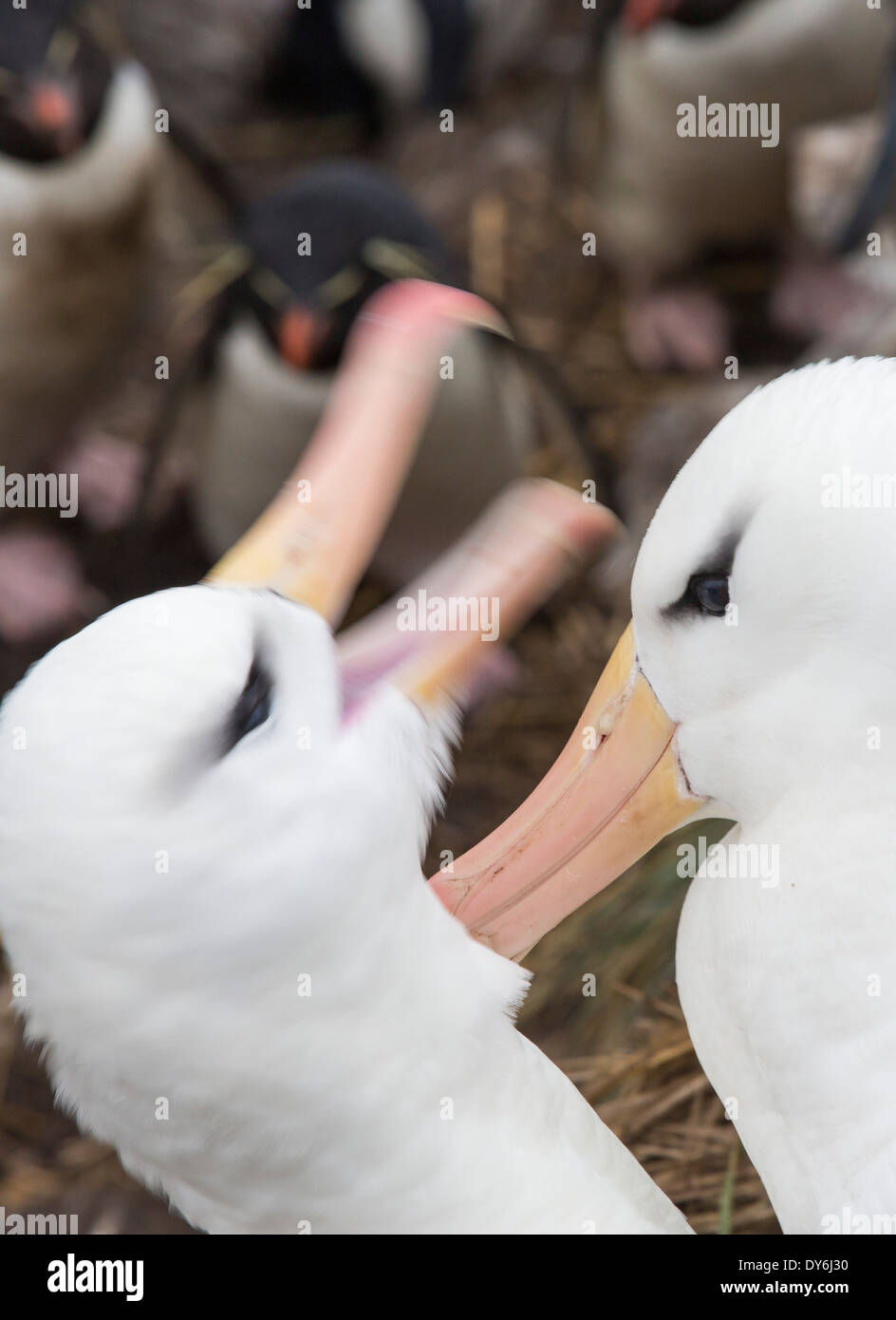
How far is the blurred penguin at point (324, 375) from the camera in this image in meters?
3.30

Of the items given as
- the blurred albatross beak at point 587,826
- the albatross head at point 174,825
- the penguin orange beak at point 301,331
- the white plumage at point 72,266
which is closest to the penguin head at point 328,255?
the penguin orange beak at point 301,331

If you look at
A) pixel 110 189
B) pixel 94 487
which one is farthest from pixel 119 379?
pixel 110 189

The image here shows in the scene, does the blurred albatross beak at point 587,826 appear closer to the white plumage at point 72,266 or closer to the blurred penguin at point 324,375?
the blurred penguin at point 324,375

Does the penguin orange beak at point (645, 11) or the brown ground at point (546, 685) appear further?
the penguin orange beak at point (645, 11)

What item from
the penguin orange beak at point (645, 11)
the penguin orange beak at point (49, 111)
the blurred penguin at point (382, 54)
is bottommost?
the penguin orange beak at point (49, 111)

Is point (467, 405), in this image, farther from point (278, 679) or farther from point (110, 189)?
point (278, 679)

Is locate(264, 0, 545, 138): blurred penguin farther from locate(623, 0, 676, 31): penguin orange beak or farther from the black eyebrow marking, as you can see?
the black eyebrow marking

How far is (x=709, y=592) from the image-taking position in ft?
5.03

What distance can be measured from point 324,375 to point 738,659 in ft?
6.77

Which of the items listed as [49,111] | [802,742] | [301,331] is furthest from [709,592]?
[49,111]

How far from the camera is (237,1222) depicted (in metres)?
1.37

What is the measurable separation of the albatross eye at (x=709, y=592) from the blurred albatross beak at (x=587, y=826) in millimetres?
150

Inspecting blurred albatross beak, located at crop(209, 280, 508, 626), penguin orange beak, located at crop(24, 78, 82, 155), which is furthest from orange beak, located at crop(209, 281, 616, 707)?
penguin orange beak, located at crop(24, 78, 82, 155)

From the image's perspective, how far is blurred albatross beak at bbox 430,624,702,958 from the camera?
167 centimetres
